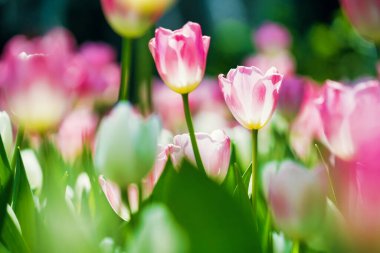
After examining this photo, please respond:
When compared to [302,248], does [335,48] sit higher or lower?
lower

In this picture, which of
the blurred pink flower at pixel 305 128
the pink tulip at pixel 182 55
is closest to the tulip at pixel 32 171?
the pink tulip at pixel 182 55

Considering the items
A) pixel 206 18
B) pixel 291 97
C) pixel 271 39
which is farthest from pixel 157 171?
pixel 206 18

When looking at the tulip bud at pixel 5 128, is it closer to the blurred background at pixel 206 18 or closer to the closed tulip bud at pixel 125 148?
the closed tulip bud at pixel 125 148

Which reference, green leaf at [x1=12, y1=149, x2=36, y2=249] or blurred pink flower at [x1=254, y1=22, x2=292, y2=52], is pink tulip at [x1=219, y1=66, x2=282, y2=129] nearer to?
green leaf at [x1=12, y1=149, x2=36, y2=249]

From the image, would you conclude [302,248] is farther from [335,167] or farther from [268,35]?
[268,35]

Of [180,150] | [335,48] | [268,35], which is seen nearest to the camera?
[180,150]

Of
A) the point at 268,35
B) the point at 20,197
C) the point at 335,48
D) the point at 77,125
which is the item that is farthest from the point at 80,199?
the point at 268,35
